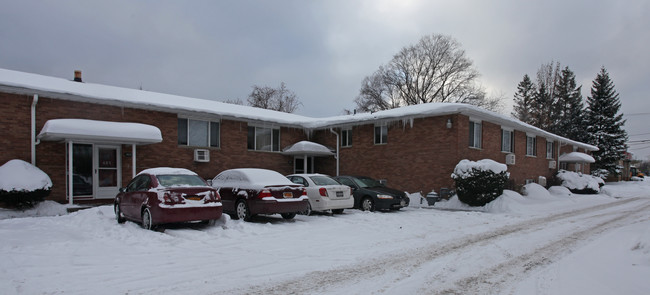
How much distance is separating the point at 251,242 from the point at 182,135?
10.6 metres

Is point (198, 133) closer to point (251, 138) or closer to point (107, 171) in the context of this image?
point (251, 138)

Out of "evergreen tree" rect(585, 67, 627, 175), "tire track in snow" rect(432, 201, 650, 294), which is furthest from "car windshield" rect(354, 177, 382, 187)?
"evergreen tree" rect(585, 67, 627, 175)

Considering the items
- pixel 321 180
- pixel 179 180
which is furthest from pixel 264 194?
pixel 321 180

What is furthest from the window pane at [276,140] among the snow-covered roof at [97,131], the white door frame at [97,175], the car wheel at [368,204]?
the car wheel at [368,204]

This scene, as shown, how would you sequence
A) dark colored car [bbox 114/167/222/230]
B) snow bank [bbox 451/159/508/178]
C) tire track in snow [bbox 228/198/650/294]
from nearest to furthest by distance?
1. tire track in snow [bbox 228/198/650/294]
2. dark colored car [bbox 114/167/222/230]
3. snow bank [bbox 451/159/508/178]

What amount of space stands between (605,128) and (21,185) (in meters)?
44.4

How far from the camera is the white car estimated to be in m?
12.2

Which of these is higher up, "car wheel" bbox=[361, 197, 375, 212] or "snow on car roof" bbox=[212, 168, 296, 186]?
"snow on car roof" bbox=[212, 168, 296, 186]

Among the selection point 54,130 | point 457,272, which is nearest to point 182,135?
point 54,130

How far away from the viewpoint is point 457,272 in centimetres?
591

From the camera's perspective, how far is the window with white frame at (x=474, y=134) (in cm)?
1823

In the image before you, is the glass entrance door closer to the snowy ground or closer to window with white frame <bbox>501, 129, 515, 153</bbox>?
the snowy ground

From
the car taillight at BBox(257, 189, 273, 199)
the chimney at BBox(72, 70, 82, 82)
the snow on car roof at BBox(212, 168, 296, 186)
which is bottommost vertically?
the car taillight at BBox(257, 189, 273, 199)

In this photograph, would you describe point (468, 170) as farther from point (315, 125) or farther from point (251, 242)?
point (251, 242)
